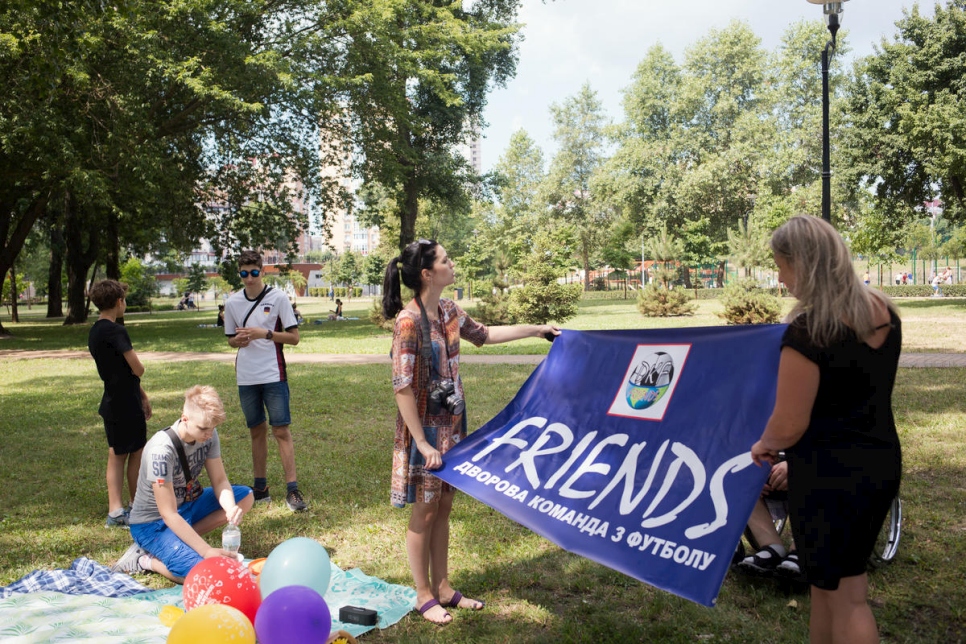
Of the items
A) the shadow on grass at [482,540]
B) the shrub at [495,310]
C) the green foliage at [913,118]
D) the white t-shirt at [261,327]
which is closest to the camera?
the shadow on grass at [482,540]

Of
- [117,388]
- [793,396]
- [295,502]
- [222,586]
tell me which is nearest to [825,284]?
[793,396]

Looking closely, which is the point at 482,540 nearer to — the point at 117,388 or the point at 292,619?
the point at 292,619

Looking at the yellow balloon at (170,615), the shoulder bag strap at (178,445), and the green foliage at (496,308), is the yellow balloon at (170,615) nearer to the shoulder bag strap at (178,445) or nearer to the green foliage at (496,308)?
the shoulder bag strap at (178,445)

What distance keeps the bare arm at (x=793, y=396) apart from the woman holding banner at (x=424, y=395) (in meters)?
1.73

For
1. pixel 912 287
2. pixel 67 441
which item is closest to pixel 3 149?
pixel 67 441

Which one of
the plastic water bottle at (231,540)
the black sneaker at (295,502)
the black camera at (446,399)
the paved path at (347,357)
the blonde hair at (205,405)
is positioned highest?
the black camera at (446,399)

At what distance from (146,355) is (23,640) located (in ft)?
58.8

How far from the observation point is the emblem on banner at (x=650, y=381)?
12.9 feet

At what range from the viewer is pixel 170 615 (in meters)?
4.11

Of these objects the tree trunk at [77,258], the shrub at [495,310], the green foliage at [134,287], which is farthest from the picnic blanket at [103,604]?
the green foliage at [134,287]

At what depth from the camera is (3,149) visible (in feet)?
68.1

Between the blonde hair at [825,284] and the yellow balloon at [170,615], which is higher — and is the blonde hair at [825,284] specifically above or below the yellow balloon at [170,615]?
above

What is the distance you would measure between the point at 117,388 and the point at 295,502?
1.71 meters

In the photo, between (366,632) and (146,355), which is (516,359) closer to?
(146,355)
